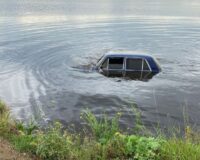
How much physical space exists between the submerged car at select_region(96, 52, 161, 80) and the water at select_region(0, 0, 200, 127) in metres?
0.64

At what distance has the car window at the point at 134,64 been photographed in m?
23.3

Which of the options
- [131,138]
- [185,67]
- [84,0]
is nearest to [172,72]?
[185,67]

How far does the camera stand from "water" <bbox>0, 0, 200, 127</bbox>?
18.4m

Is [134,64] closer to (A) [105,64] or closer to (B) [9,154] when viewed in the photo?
(A) [105,64]

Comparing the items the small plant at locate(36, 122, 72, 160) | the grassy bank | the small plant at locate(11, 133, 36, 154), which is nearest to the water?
the small plant at locate(11, 133, 36, 154)

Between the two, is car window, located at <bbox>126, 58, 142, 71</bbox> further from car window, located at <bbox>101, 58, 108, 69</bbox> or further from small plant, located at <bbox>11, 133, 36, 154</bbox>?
small plant, located at <bbox>11, 133, 36, 154</bbox>

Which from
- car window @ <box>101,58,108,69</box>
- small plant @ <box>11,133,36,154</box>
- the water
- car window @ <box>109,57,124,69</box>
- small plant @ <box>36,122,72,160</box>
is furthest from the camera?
car window @ <box>101,58,108,69</box>

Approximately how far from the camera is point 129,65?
2338 cm

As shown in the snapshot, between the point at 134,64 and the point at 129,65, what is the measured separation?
29 cm

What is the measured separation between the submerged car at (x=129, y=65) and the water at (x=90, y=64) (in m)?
0.64

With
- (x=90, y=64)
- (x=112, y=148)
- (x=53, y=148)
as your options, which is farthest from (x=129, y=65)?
(x=53, y=148)

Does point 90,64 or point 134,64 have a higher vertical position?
point 134,64

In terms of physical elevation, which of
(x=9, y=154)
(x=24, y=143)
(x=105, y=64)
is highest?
(x=9, y=154)

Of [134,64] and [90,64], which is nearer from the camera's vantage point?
[134,64]
